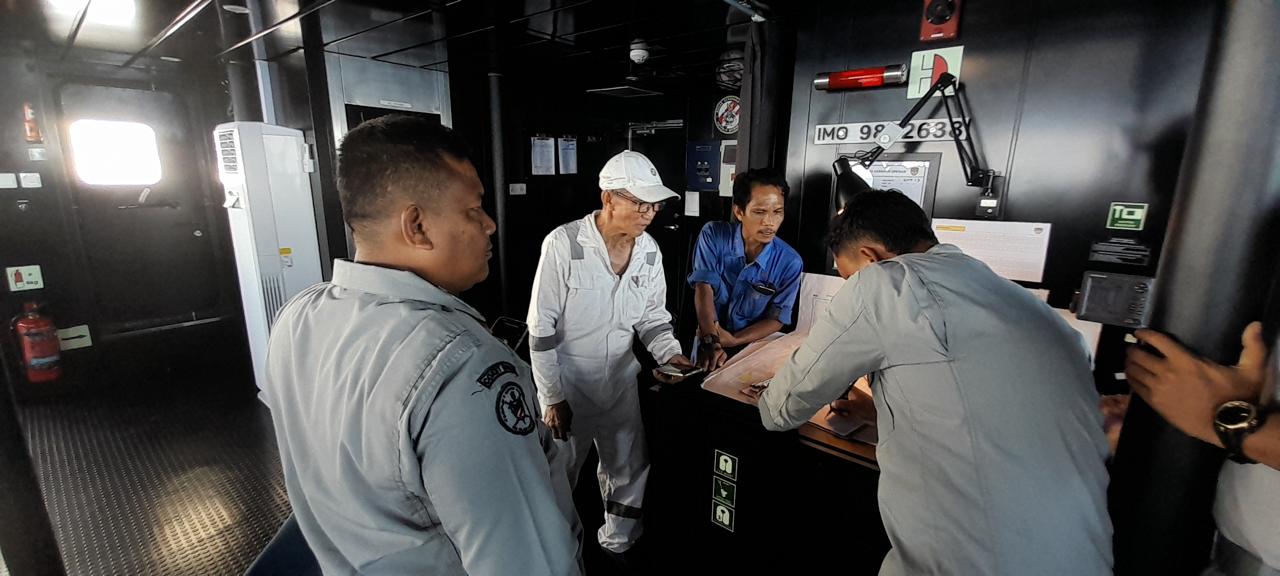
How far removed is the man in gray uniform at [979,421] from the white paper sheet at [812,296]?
4.41ft

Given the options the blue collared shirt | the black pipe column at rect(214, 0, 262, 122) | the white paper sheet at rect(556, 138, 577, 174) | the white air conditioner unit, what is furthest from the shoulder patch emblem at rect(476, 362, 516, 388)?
the white paper sheet at rect(556, 138, 577, 174)

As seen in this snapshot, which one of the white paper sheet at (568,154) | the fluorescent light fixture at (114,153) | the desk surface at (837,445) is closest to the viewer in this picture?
the desk surface at (837,445)

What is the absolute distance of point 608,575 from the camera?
7.17 ft

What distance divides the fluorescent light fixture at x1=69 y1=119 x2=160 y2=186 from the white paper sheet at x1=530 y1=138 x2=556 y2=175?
115 inches

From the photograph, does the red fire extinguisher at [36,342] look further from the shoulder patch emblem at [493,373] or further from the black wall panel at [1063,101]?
the black wall panel at [1063,101]

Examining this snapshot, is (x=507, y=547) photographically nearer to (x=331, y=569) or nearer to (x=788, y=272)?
(x=331, y=569)

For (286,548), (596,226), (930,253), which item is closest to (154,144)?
(596,226)

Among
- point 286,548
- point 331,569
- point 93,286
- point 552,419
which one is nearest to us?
point 331,569

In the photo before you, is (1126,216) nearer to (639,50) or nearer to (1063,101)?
(1063,101)

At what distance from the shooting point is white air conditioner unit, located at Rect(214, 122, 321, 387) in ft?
10.7

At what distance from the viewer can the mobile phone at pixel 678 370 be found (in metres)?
2.04

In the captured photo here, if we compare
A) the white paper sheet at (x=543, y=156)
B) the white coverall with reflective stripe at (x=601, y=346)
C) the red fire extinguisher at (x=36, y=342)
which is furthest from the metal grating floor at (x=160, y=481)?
the white paper sheet at (x=543, y=156)

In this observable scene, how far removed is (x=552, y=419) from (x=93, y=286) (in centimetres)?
424

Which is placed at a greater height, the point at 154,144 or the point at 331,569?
the point at 154,144
